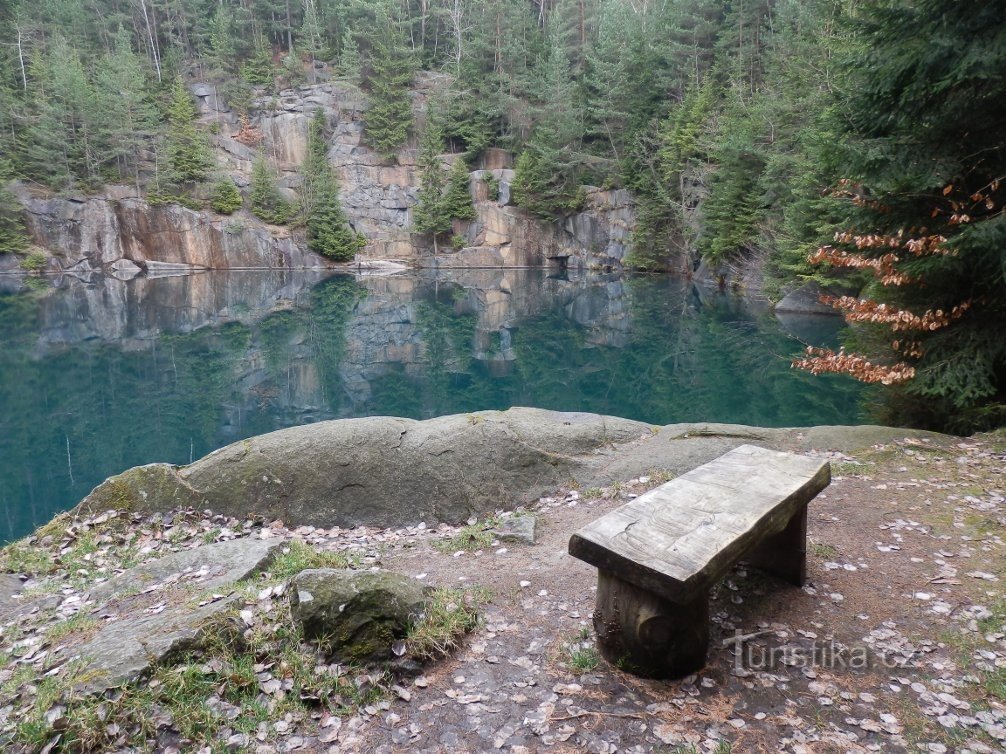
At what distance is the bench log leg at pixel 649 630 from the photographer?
3055 millimetres

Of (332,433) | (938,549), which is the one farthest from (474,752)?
(332,433)

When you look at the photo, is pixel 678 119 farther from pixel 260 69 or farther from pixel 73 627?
pixel 73 627

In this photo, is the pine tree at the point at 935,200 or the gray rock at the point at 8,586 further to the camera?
the pine tree at the point at 935,200

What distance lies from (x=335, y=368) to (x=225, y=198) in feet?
104

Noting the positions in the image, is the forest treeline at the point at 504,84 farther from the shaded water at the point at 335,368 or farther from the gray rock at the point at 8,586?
the gray rock at the point at 8,586

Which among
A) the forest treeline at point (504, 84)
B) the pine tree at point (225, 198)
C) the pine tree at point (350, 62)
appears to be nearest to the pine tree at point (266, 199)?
the pine tree at point (225, 198)

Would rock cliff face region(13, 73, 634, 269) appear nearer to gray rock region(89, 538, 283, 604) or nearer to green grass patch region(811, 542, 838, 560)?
green grass patch region(811, 542, 838, 560)

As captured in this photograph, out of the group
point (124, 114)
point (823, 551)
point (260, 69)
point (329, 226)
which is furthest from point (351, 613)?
point (260, 69)

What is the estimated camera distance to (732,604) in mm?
3809

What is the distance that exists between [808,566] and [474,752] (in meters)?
2.65

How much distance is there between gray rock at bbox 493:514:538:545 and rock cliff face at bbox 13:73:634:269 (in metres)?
39.5

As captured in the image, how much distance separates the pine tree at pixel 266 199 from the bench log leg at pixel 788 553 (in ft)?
158

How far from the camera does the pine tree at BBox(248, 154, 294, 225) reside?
4606 centimetres

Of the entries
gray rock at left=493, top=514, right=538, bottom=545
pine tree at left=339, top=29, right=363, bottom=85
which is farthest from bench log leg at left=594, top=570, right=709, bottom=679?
pine tree at left=339, top=29, right=363, bottom=85
